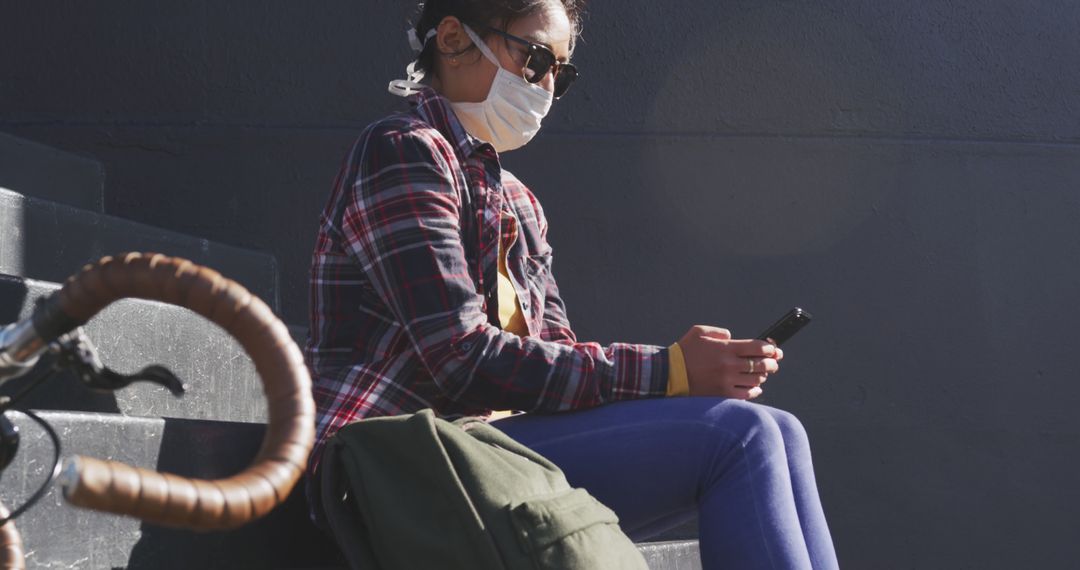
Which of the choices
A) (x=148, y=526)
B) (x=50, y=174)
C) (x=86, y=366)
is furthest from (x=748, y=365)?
(x=50, y=174)

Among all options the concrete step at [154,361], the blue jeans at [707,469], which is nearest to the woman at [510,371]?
the blue jeans at [707,469]

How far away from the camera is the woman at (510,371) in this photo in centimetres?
184

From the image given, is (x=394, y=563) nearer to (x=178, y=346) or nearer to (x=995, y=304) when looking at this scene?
(x=178, y=346)

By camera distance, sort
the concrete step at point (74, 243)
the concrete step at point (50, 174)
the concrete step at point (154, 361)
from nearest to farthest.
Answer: the concrete step at point (154, 361), the concrete step at point (74, 243), the concrete step at point (50, 174)

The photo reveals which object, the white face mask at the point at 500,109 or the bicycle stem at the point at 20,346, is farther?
the white face mask at the point at 500,109

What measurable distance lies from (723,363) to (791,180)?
1982 millimetres

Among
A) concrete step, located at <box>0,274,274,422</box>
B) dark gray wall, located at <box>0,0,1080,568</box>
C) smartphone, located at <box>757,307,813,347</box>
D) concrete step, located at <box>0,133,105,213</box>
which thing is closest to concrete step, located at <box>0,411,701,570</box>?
concrete step, located at <box>0,274,274,422</box>

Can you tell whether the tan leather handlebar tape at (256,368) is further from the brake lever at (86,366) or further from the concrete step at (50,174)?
the concrete step at (50,174)

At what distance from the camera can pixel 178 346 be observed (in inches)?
99.3

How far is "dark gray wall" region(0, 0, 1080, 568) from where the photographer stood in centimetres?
378

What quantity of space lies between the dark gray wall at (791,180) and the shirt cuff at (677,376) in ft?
5.80

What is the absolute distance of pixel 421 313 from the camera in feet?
6.18

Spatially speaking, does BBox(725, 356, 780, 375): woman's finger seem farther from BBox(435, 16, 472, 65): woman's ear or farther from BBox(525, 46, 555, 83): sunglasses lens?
BBox(435, 16, 472, 65): woman's ear

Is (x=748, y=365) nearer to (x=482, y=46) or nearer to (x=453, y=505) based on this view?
(x=453, y=505)
